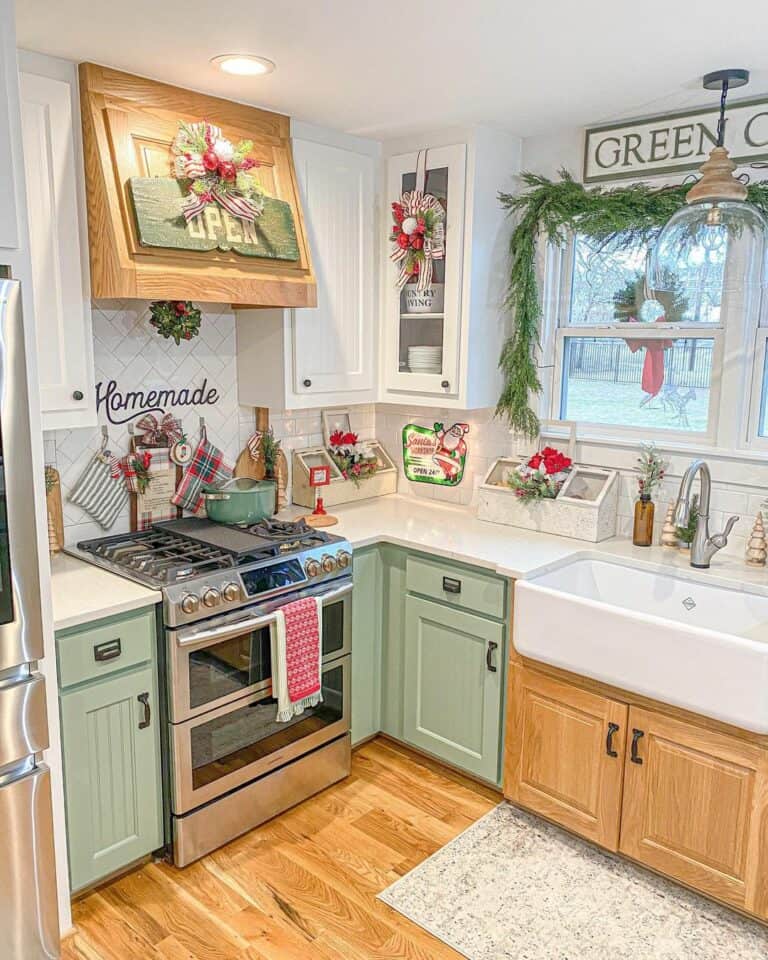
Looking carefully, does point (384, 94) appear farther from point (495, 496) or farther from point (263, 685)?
point (263, 685)

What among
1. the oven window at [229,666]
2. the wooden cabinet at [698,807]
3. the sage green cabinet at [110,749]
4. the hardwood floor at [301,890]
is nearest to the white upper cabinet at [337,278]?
the oven window at [229,666]

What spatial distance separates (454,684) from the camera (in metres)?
2.90

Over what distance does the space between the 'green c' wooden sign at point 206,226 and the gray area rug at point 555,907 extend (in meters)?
2.07

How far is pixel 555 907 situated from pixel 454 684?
31.1 inches

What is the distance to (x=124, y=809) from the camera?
7.71 ft

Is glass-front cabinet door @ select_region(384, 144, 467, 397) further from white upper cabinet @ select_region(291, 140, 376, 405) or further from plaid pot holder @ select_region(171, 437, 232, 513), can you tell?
plaid pot holder @ select_region(171, 437, 232, 513)

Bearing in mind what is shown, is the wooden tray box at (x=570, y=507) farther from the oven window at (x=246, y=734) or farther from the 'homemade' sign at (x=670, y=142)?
the 'homemade' sign at (x=670, y=142)

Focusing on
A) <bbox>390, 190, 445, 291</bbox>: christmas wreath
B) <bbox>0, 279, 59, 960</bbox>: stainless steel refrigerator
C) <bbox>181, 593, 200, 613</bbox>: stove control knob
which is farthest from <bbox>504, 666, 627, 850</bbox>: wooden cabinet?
<bbox>390, 190, 445, 291</bbox>: christmas wreath

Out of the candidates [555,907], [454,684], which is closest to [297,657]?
[454,684]

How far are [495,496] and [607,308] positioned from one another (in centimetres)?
84

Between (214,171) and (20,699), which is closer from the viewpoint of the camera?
(20,699)

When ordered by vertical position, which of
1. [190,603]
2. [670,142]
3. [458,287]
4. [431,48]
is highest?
[431,48]

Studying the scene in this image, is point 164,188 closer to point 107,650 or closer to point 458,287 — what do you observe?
point 458,287

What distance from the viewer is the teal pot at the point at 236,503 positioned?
2963mm
